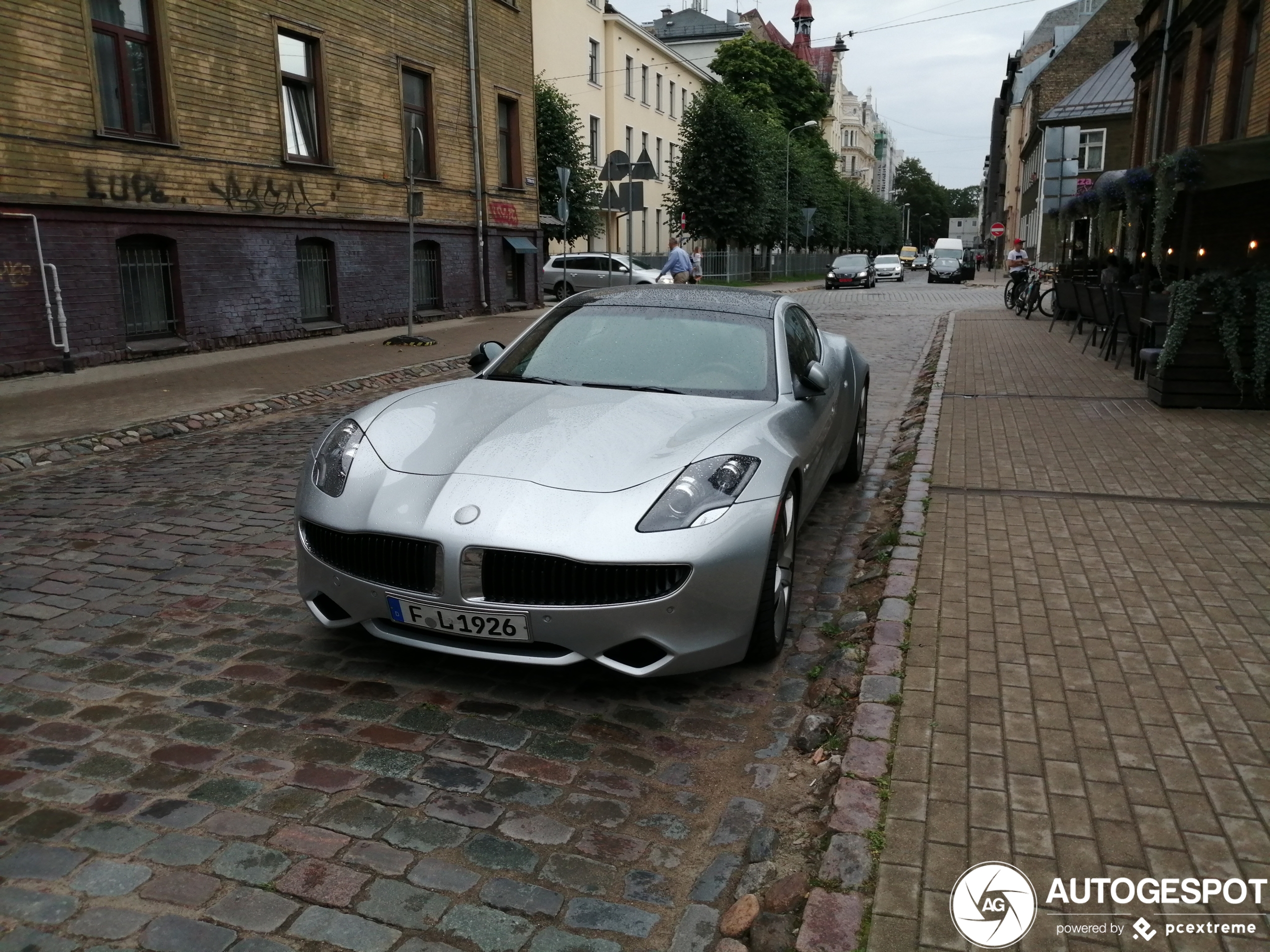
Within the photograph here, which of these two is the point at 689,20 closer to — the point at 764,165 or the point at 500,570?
the point at 764,165

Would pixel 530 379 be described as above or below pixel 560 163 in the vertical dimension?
below

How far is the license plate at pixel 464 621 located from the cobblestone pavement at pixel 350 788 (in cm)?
31

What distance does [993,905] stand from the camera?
2531 mm

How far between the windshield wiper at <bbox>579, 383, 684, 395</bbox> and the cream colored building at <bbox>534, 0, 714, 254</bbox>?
31.8 metres

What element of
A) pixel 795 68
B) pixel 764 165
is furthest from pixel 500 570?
pixel 795 68

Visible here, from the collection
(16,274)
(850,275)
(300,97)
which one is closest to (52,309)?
(16,274)

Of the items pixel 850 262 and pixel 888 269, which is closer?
pixel 850 262

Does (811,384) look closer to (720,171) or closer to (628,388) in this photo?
(628,388)

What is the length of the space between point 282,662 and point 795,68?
2992 inches

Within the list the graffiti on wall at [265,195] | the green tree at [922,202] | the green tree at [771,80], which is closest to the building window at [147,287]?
the graffiti on wall at [265,195]

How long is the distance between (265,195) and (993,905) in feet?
54.5

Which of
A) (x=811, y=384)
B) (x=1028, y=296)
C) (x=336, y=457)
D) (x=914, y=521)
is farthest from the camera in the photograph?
(x=1028, y=296)

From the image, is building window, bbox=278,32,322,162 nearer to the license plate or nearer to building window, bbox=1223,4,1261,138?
the license plate

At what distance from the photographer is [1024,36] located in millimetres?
82312
